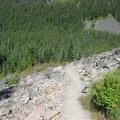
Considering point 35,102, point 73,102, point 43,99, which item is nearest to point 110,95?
point 73,102

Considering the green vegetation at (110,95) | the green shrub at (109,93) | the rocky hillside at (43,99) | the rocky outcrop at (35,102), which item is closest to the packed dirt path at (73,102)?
the rocky hillside at (43,99)

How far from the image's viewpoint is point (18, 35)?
607 feet

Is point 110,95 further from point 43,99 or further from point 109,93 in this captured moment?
point 43,99

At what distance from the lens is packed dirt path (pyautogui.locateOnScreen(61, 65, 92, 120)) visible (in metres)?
30.2

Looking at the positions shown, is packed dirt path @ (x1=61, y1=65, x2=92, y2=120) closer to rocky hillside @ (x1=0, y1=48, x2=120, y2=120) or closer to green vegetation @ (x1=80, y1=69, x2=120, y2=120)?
rocky hillside @ (x1=0, y1=48, x2=120, y2=120)

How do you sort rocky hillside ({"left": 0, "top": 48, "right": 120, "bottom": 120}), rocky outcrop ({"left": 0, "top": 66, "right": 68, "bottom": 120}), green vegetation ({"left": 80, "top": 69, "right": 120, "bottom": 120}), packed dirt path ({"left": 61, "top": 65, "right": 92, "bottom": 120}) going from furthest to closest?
rocky hillside ({"left": 0, "top": 48, "right": 120, "bottom": 120}) < rocky outcrop ({"left": 0, "top": 66, "right": 68, "bottom": 120}) < packed dirt path ({"left": 61, "top": 65, "right": 92, "bottom": 120}) < green vegetation ({"left": 80, "top": 69, "right": 120, "bottom": 120})

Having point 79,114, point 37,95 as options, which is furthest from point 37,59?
point 79,114

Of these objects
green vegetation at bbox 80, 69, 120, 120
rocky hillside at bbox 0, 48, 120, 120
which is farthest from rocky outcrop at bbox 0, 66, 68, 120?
green vegetation at bbox 80, 69, 120, 120

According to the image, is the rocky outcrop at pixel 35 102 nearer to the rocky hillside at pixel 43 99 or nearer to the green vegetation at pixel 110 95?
the rocky hillside at pixel 43 99

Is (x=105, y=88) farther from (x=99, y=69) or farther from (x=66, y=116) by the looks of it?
(x=99, y=69)

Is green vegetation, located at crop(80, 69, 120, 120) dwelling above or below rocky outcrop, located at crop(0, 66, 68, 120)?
above

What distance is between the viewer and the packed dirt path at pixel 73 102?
1191 inches

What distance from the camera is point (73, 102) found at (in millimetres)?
34438

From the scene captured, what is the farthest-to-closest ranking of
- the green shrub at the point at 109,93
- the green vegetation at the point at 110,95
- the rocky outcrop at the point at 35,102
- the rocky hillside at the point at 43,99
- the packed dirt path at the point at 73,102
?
the rocky hillside at the point at 43,99 → the rocky outcrop at the point at 35,102 → the packed dirt path at the point at 73,102 → the green shrub at the point at 109,93 → the green vegetation at the point at 110,95
